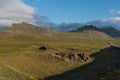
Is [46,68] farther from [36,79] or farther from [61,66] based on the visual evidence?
[36,79]

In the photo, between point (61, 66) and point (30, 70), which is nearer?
point (30, 70)

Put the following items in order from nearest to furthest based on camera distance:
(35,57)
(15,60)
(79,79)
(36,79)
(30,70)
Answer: (79,79) → (36,79) → (30,70) → (15,60) → (35,57)

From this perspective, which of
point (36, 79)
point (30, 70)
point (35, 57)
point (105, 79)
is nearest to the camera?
point (105, 79)

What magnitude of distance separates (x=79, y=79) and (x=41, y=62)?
53665 millimetres

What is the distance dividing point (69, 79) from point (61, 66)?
41.4m

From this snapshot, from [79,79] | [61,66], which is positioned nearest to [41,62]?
[61,66]

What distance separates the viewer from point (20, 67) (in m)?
154

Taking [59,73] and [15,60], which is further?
[15,60]

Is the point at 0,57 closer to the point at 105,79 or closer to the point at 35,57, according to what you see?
the point at 35,57

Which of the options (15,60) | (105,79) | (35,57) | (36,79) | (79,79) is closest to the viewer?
(105,79)

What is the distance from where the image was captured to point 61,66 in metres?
169

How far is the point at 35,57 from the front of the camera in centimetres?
18500

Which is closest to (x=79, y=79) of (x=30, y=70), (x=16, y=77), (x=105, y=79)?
(x=105, y=79)

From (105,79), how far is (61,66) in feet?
206
